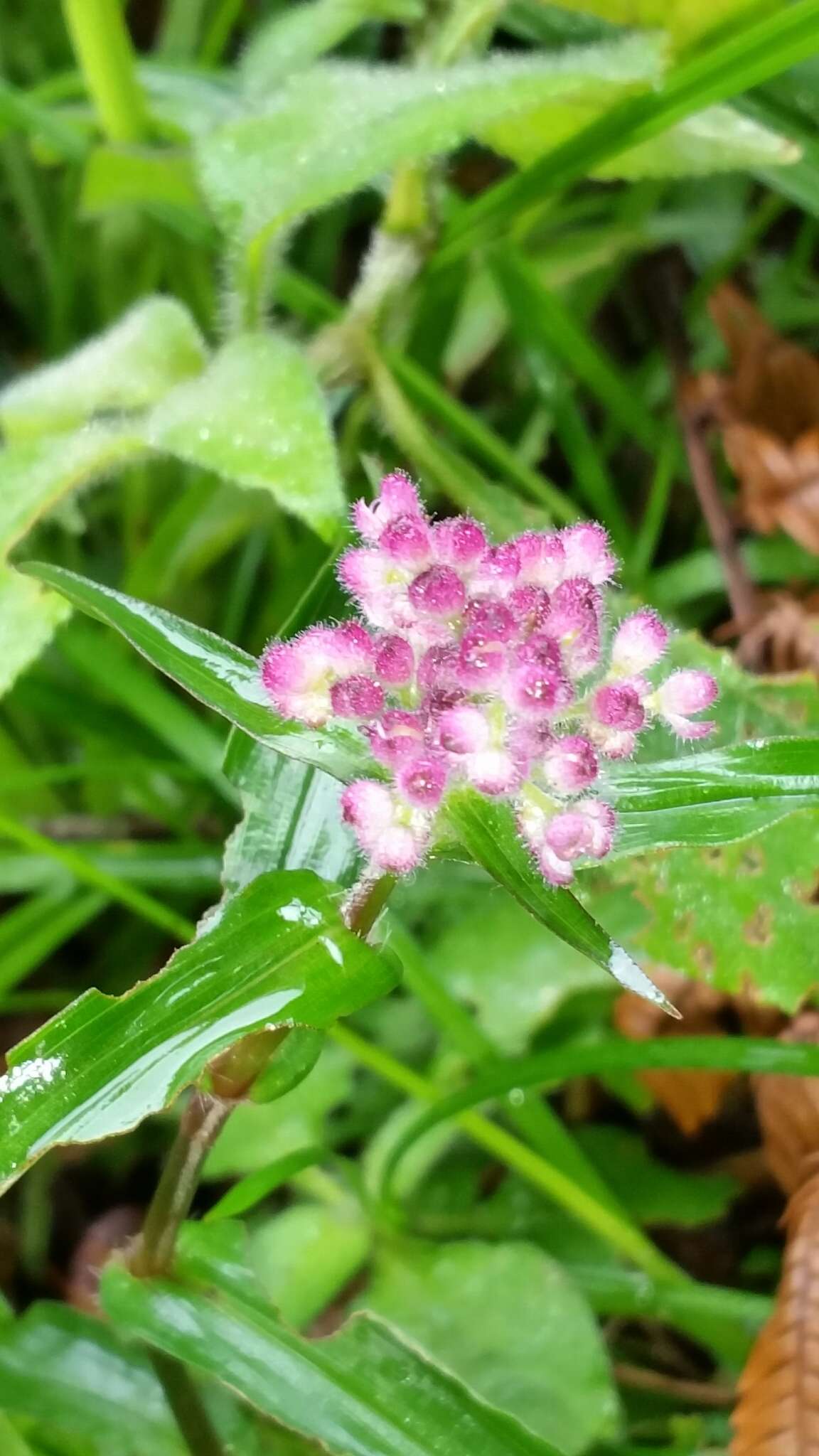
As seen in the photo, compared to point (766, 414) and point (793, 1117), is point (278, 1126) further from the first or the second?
point (766, 414)

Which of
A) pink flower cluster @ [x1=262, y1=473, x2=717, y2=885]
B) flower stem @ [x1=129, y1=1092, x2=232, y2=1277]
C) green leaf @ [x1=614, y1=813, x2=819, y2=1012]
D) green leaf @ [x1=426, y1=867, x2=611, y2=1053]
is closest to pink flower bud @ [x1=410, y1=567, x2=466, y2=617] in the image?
pink flower cluster @ [x1=262, y1=473, x2=717, y2=885]

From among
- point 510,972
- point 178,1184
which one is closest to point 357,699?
point 178,1184

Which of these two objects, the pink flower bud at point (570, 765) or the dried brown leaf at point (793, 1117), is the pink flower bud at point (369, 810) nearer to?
the pink flower bud at point (570, 765)

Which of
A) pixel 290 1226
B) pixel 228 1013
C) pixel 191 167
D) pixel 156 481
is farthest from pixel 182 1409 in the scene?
pixel 191 167

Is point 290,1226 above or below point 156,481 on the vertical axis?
below

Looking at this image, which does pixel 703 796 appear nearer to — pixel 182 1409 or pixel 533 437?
pixel 182 1409

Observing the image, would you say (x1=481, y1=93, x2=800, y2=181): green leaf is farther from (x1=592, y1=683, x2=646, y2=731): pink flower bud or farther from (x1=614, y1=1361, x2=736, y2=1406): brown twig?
(x1=614, y1=1361, x2=736, y2=1406): brown twig
